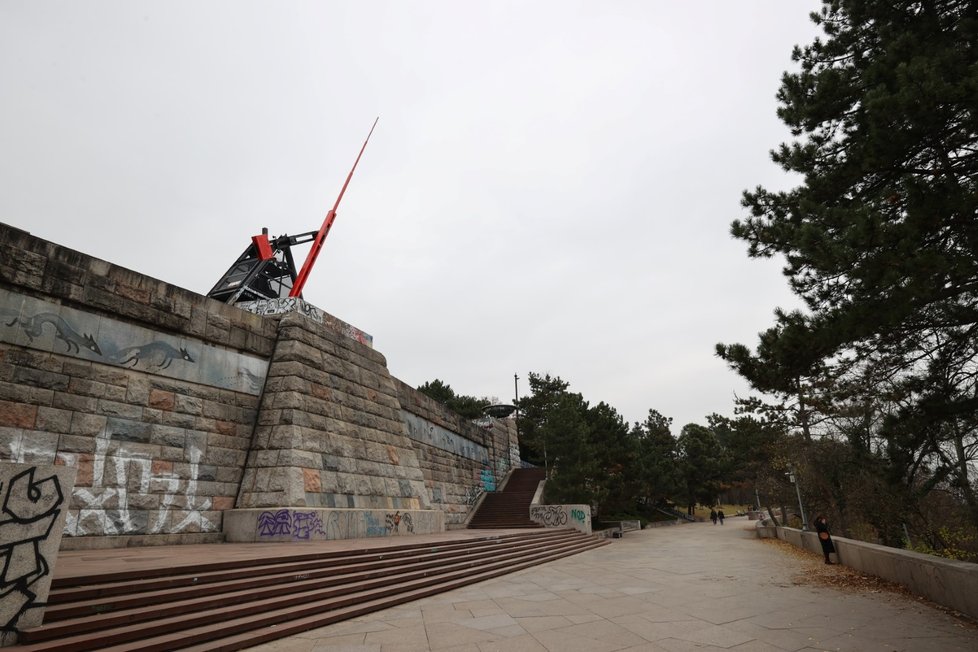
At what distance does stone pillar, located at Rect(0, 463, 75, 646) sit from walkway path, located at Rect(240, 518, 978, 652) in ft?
7.52

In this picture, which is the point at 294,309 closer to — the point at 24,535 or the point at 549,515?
the point at 24,535

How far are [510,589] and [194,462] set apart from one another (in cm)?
776

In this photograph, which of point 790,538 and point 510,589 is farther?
point 790,538

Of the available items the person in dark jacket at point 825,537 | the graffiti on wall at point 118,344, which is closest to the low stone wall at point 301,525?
the graffiti on wall at point 118,344

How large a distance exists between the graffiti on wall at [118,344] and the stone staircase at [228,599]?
5.24 meters

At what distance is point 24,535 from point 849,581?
12982 mm

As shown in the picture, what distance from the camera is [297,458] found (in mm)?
12586

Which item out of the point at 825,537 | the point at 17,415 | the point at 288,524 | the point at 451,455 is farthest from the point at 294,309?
the point at 825,537

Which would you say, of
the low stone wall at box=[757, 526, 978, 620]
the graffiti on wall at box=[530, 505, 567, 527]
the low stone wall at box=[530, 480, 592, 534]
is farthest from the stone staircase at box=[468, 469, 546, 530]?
the low stone wall at box=[757, 526, 978, 620]

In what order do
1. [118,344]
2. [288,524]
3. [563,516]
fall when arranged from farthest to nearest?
[563,516] < [288,524] < [118,344]

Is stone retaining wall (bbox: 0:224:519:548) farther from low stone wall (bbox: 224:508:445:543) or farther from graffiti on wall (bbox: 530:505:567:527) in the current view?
graffiti on wall (bbox: 530:505:567:527)

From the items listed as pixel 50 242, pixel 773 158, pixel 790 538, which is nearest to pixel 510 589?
pixel 773 158

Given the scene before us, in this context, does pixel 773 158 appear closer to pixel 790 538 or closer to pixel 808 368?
pixel 808 368

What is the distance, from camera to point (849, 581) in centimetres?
959
